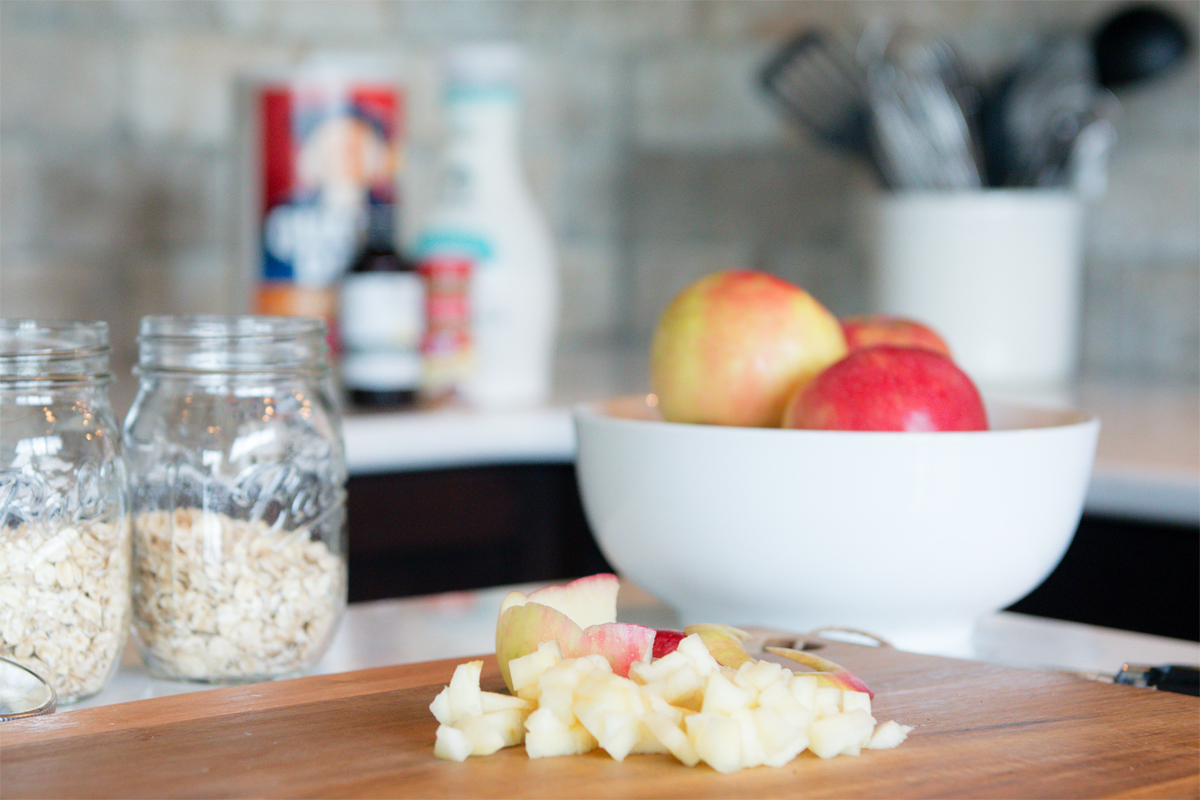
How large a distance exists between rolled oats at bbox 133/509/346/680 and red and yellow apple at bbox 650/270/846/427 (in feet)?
0.82

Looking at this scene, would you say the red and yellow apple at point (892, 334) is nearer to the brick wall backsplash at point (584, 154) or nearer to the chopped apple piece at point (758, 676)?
the chopped apple piece at point (758, 676)

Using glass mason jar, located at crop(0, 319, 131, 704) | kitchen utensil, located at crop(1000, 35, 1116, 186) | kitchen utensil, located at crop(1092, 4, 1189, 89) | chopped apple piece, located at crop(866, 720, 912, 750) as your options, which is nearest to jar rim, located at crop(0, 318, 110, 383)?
glass mason jar, located at crop(0, 319, 131, 704)

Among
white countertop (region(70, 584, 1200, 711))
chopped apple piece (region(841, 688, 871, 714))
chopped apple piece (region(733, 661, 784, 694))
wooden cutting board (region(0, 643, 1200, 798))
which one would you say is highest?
chopped apple piece (region(733, 661, 784, 694))

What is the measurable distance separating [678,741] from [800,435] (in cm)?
23

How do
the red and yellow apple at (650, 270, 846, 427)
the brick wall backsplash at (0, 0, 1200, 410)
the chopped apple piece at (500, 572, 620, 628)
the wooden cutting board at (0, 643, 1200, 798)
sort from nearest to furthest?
the wooden cutting board at (0, 643, 1200, 798) → the chopped apple piece at (500, 572, 620, 628) → the red and yellow apple at (650, 270, 846, 427) → the brick wall backsplash at (0, 0, 1200, 410)

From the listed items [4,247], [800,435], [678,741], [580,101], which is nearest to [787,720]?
[678,741]

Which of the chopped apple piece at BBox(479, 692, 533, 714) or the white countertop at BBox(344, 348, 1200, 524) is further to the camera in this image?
the white countertop at BBox(344, 348, 1200, 524)

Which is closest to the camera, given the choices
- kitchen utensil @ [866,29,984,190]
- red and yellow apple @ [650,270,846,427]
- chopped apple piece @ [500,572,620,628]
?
chopped apple piece @ [500,572,620,628]

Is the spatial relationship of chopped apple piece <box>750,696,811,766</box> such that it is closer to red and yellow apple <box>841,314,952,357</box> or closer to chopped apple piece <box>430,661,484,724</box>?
chopped apple piece <box>430,661,484,724</box>

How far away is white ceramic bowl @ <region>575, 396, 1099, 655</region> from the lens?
66 cm

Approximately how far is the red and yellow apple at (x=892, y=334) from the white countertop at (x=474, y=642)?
0.16 m

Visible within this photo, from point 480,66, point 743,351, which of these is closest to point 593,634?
point 743,351

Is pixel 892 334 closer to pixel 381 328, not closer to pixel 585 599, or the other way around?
pixel 585 599

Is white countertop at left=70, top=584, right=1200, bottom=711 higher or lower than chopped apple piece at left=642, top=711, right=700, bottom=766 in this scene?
lower
